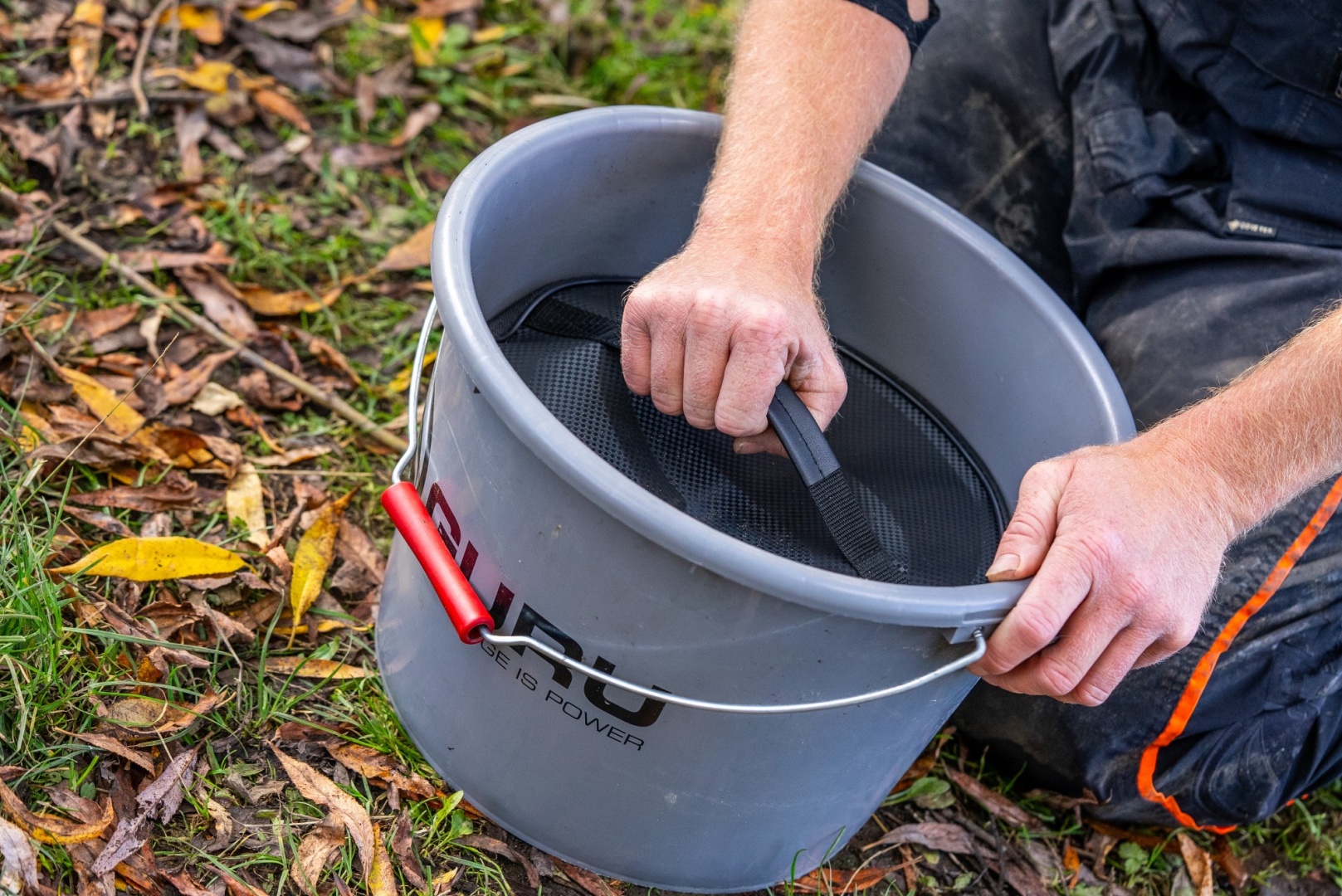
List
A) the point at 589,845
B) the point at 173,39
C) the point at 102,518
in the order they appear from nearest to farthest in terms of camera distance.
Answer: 1. the point at 589,845
2. the point at 102,518
3. the point at 173,39

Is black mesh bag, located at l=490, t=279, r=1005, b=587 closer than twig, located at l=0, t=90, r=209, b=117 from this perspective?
Yes

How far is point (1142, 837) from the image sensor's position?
65.2 inches

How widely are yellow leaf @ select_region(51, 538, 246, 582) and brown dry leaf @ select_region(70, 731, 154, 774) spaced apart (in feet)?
0.70

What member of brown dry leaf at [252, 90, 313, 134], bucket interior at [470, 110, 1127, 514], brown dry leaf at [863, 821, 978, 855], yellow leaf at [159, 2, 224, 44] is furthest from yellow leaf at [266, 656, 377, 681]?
yellow leaf at [159, 2, 224, 44]

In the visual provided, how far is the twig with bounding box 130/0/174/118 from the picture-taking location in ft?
6.90

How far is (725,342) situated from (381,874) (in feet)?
2.39

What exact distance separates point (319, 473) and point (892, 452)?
0.86m

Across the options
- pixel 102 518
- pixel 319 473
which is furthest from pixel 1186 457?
pixel 102 518

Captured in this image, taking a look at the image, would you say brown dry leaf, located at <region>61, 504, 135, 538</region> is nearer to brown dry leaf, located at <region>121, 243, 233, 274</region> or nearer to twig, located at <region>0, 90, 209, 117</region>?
brown dry leaf, located at <region>121, 243, 233, 274</region>

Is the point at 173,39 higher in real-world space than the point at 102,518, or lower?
higher

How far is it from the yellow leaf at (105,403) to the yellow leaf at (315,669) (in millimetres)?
439

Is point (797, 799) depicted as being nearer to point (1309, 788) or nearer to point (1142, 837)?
point (1142, 837)

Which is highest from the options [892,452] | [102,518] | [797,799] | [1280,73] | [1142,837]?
[1280,73]

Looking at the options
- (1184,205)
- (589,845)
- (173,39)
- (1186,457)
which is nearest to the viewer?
(1186,457)
